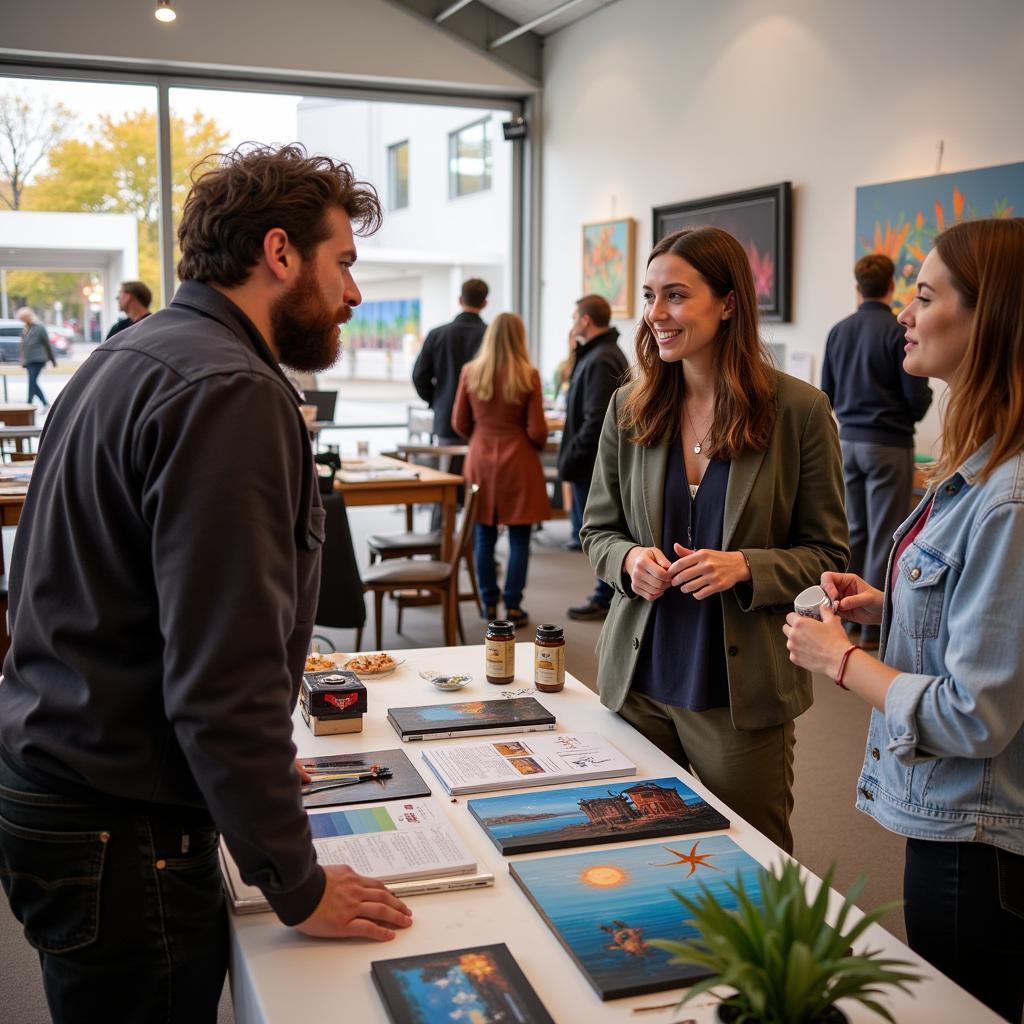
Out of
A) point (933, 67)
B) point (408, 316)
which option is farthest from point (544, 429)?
point (408, 316)

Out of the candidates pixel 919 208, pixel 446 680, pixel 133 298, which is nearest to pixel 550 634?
pixel 446 680

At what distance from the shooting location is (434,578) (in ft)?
15.5

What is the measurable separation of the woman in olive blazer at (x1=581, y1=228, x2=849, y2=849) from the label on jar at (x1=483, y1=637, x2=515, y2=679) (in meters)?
0.24

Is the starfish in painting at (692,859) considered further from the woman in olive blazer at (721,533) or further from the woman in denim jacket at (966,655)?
the woman in olive blazer at (721,533)

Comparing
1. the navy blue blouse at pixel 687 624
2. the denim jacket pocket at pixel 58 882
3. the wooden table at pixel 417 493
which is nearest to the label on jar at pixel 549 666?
the navy blue blouse at pixel 687 624

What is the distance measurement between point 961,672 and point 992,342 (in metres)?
0.42

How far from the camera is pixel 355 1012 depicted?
1.17m

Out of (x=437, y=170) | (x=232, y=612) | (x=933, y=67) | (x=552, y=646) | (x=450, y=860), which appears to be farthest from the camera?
(x=437, y=170)

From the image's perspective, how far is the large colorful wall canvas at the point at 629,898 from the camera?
122cm

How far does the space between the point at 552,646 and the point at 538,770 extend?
0.44 metres

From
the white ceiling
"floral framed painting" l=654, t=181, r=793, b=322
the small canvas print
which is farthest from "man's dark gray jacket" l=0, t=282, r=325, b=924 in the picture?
the white ceiling

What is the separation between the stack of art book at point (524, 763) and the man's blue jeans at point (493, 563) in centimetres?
356

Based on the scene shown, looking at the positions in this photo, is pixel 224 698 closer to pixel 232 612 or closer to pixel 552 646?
pixel 232 612

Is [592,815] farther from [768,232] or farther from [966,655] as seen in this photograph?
[768,232]
